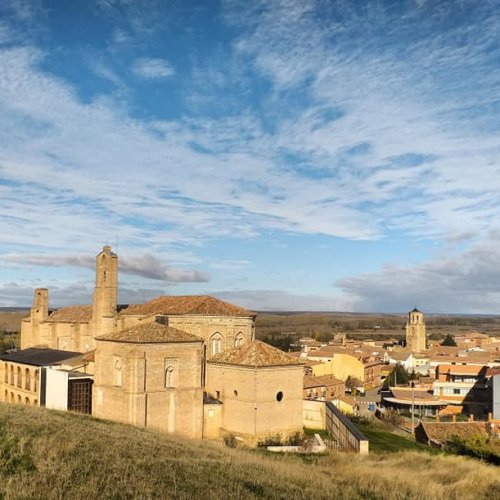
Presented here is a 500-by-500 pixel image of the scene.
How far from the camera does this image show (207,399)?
27219 millimetres

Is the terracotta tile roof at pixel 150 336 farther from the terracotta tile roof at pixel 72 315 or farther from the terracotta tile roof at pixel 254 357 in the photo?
the terracotta tile roof at pixel 72 315

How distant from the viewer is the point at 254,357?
26453mm

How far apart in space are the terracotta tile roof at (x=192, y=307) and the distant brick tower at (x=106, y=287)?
284 cm

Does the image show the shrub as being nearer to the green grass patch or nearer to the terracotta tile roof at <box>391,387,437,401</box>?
the green grass patch

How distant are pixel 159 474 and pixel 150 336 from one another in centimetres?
1401

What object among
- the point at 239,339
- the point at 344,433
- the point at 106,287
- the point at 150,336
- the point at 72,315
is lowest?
the point at 344,433

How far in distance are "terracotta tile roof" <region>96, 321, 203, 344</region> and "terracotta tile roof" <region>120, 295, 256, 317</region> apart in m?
4.28

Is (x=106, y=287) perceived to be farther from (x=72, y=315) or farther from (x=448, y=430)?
(x=448, y=430)

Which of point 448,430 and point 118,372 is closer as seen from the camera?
point 118,372

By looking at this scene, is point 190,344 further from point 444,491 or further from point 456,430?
point 456,430

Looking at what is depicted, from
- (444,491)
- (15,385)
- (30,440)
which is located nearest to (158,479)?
(30,440)

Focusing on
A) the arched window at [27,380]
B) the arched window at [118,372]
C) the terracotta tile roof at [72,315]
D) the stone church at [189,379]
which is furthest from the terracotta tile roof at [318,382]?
the arched window at [118,372]

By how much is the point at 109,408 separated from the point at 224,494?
1612cm

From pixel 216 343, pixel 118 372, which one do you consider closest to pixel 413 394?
pixel 216 343
